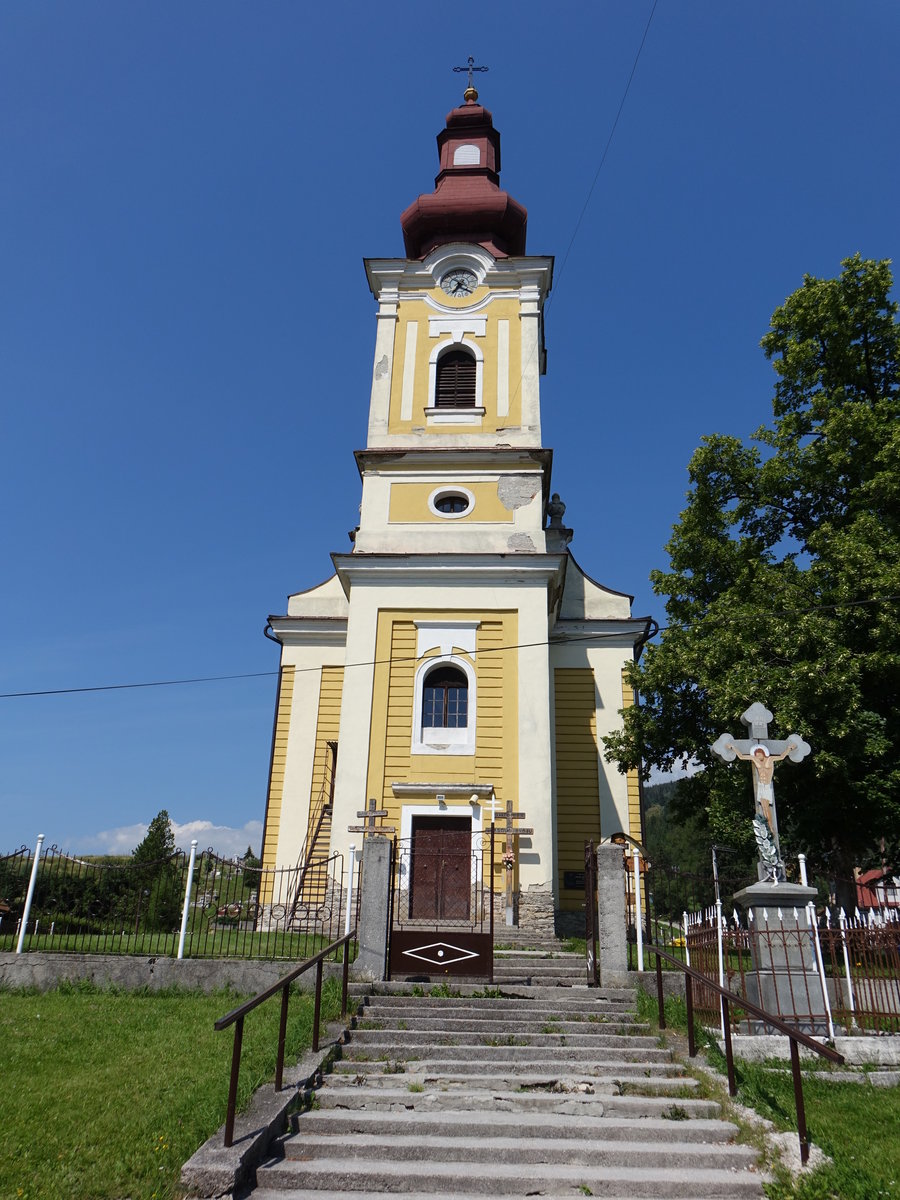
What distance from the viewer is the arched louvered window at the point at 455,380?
69.8 feet

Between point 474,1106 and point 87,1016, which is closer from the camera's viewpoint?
point 474,1106

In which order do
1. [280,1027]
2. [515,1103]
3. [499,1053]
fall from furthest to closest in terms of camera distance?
[499,1053] → [280,1027] → [515,1103]

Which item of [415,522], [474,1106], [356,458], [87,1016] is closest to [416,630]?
[415,522]

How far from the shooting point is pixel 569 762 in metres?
19.9

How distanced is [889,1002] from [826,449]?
400 inches

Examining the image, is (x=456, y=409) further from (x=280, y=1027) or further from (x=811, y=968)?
(x=280, y=1027)

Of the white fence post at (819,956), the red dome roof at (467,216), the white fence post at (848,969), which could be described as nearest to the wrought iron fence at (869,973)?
the white fence post at (848,969)

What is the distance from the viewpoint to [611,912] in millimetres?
10617

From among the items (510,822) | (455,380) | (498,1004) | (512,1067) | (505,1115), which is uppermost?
(455,380)

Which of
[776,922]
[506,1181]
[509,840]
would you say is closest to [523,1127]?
[506,1181]

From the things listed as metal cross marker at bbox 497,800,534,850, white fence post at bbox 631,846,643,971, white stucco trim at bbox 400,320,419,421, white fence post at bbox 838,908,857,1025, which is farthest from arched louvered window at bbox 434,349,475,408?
white fence post at bbox 838,908,857,1025

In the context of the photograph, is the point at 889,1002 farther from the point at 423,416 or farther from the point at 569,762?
the point at 423,416

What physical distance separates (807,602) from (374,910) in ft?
30.7

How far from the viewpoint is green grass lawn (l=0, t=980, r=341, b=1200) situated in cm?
555
